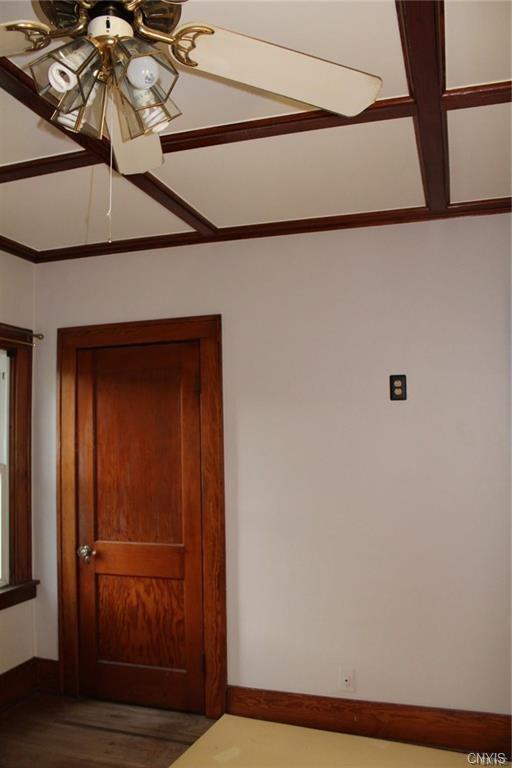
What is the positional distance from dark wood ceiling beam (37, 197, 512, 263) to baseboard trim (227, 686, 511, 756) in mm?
2363

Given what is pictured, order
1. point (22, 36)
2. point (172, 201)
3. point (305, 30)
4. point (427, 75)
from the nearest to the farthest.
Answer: point (22, 36) < point (305, 30) < point (427, 75) < point (172, 201)

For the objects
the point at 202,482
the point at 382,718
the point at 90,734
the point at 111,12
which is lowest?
the point at 90,734

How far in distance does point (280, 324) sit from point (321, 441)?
653 millimetres

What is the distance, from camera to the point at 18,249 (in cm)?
369

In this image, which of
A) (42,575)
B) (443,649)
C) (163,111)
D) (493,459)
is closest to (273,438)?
(493,459)

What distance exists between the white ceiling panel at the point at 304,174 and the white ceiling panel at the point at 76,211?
249mm

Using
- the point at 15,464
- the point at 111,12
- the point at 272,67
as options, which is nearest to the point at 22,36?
the point at 111,12

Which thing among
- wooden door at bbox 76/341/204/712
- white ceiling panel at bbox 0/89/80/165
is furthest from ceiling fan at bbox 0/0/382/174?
wooden door at bbox 76/341/204/712

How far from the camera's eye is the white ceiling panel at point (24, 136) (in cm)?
207

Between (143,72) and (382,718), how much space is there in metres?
2.99

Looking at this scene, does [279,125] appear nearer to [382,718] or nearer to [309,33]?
[309,33]

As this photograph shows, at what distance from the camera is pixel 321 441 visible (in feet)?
10.9

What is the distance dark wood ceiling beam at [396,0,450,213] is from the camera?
63.2 inches

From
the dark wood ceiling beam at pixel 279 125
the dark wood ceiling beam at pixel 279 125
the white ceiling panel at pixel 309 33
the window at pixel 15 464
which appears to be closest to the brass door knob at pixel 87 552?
the window at pixel 15 464
